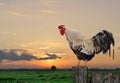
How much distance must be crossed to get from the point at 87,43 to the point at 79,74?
12.5 ft

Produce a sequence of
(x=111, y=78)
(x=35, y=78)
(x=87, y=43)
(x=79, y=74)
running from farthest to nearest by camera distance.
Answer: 1. (x=35, y=78)
2. (x=87, y=43)
3. (x=79, y=74)
4. (x=111, y=78)

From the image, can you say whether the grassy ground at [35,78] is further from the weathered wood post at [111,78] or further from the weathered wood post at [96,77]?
the weathered wood post at [111,78]

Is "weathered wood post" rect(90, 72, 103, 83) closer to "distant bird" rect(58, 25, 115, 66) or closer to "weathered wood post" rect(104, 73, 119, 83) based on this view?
"weathered wood post" rect(104, 73, 119, 83)

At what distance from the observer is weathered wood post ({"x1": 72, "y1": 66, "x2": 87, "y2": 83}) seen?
19.8ft

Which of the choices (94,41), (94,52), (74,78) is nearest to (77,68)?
(74,78)

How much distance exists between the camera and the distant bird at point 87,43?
368 inches

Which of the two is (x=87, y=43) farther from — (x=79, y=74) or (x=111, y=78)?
(x=111, y=78)

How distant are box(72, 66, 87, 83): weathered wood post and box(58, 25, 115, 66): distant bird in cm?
286

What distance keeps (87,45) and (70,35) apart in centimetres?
53

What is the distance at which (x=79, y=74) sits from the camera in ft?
19.9

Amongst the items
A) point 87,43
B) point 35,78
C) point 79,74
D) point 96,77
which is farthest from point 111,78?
point 35,78

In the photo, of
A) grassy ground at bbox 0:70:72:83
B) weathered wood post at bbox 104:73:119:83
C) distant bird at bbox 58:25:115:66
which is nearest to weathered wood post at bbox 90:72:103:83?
weathered wood post at bbox 104:73:119:83

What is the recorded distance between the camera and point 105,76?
5.88 metres

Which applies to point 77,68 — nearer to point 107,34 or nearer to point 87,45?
point 87,45
